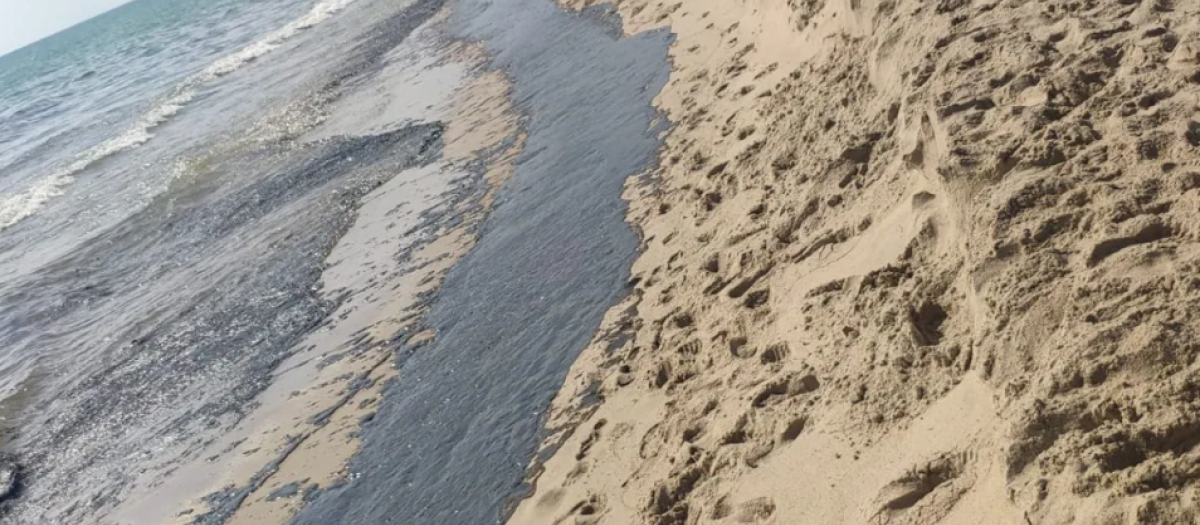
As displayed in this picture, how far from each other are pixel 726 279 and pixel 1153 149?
2.09 meters

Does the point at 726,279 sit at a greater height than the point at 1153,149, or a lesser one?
lesser

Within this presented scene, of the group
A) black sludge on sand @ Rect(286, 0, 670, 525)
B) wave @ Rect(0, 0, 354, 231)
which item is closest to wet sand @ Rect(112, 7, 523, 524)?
black sludge on sand @ Rect(286, 0, 670, 525)

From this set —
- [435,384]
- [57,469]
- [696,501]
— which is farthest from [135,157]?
[696,501]

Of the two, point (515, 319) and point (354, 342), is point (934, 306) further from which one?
point (354, 342)

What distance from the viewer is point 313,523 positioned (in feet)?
15.5

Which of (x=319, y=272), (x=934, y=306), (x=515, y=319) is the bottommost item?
(x=515, y=319)

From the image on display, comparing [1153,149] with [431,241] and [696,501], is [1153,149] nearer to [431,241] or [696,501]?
[696,501]

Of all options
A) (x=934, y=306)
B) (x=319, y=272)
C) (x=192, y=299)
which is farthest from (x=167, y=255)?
(x=934, y=306)

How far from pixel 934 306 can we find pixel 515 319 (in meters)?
2.86

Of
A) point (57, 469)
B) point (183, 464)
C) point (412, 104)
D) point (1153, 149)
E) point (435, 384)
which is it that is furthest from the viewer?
point (412, 104)

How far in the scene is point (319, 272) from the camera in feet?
25.3

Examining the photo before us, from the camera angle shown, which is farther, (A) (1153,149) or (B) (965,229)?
(B) (965,229)

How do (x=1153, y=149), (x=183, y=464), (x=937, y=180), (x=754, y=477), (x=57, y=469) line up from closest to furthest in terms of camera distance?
(x=1153, y=149), (x=754, y=477), (x=937, y=180), (x=183, y=464), (x=57, y=469)

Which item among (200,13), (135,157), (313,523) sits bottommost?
(313,523)
